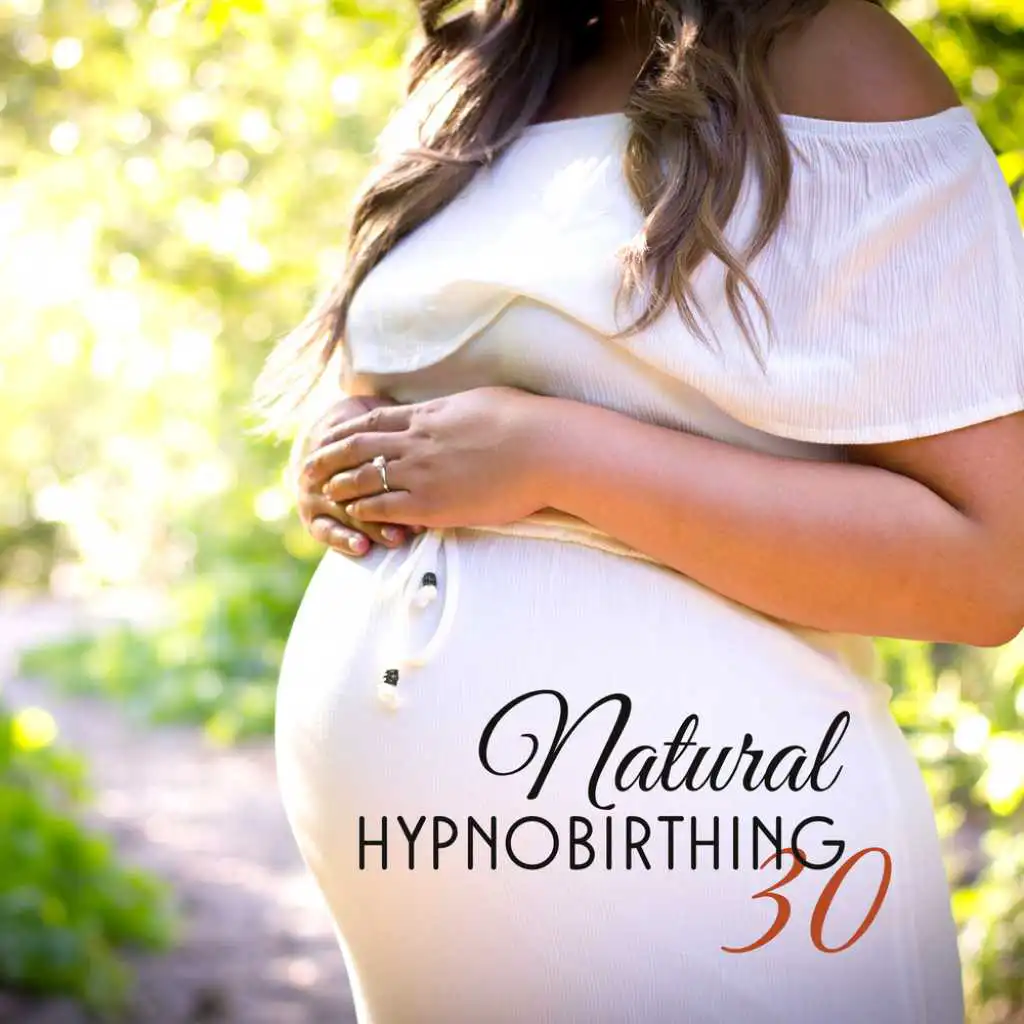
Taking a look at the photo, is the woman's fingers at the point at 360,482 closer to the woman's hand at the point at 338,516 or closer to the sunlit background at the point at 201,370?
the woman's hand at the point at 338,516

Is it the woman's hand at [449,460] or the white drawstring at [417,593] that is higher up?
the woman's hand at [449,460]

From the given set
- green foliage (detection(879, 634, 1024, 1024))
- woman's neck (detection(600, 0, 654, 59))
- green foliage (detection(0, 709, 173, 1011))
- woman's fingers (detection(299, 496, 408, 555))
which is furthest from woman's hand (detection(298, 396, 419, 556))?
green foliage (detection(0, 709, 173, 1011))

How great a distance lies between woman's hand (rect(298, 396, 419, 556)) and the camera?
171cm

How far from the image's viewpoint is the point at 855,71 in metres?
1.51

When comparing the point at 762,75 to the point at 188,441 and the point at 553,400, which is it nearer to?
the point at 553,400

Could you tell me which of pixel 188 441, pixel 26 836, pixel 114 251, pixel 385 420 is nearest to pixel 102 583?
pixel 188 441

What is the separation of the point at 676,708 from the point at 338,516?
0.54m

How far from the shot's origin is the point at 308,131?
343cm

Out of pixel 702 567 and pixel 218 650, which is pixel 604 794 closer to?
pixel 702 567

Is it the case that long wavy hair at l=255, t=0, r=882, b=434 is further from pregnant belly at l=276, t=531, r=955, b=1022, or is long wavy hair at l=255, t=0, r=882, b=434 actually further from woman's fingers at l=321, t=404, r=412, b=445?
pregnant belly at l=276, t=531, r=955, b=1022

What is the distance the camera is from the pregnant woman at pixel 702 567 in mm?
1424

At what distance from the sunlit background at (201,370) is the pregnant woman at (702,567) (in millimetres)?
679

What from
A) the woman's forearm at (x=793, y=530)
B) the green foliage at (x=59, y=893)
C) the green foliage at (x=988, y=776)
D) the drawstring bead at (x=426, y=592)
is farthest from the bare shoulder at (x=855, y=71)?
the green foliage at (x=59, y=893)

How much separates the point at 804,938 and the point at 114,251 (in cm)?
277
